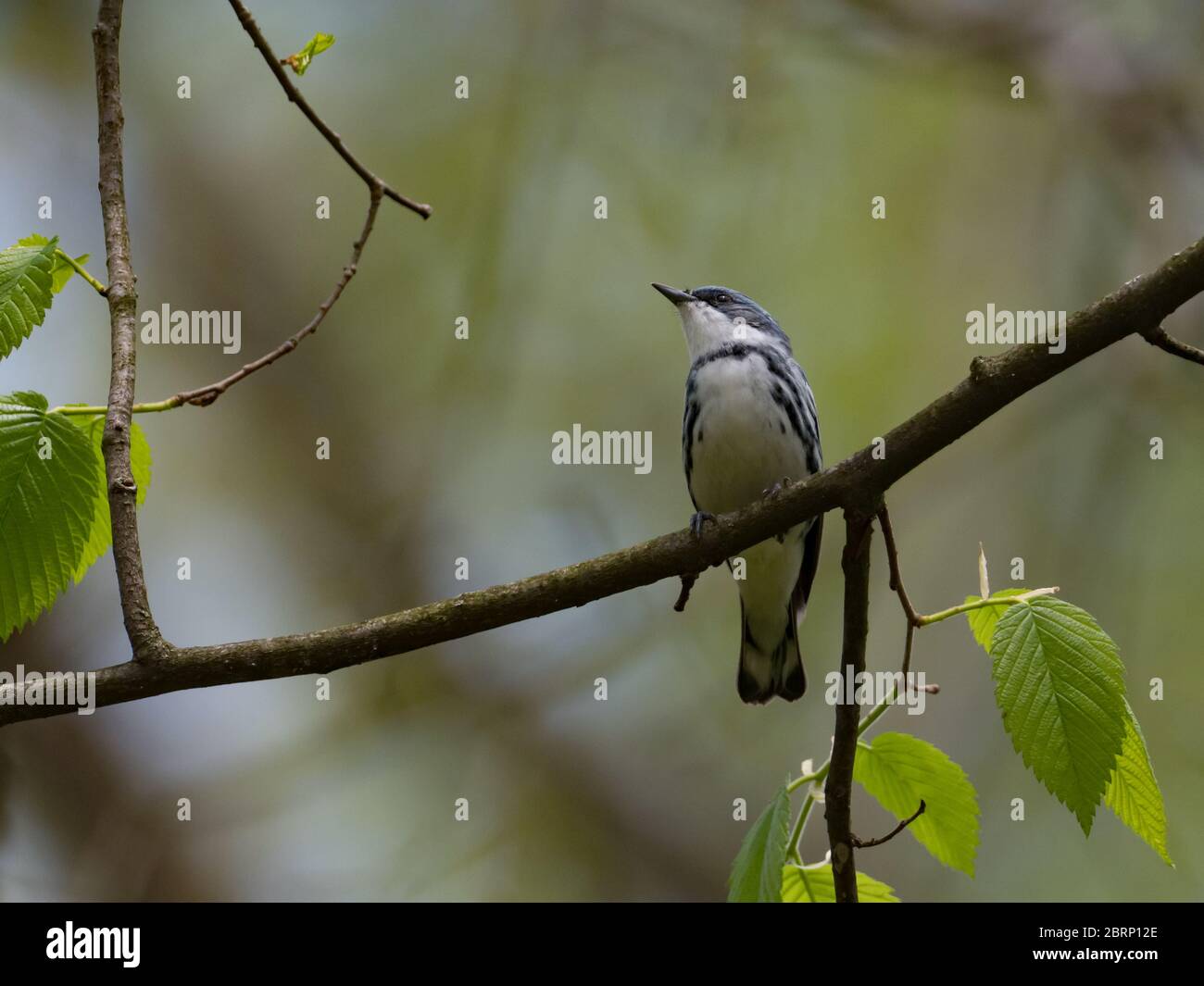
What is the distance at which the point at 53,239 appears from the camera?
2303 mm

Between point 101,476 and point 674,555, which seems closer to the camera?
point 101,476

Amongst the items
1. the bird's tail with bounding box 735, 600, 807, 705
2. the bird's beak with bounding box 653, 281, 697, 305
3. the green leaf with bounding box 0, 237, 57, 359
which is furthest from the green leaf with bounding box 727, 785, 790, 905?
the bird's beak with bounding box 653, 281, 697, 305

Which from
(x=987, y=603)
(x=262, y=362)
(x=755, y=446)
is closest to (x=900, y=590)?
(x=987, y=603)

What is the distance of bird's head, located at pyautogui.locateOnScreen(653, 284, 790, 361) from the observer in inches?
203

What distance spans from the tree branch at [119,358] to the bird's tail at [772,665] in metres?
3.25

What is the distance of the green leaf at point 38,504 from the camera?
2.20 meters

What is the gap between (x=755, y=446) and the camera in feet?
15.2

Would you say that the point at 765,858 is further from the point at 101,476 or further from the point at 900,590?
the point at 101,476

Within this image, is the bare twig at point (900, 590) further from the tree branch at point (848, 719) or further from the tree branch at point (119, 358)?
the tree branch at point (119, 358)

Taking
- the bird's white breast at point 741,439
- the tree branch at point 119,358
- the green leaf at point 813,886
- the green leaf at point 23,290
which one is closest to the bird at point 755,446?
the bird's white breast at point 741,439

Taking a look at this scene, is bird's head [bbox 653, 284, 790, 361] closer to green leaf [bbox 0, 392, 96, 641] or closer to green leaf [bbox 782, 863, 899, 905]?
green leaf [bbox 782, 863, 899, 905]

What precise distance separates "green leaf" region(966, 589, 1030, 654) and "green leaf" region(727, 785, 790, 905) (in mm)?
527

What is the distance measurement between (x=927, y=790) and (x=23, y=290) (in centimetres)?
214

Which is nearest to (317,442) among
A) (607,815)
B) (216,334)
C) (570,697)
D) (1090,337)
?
(216,334)
